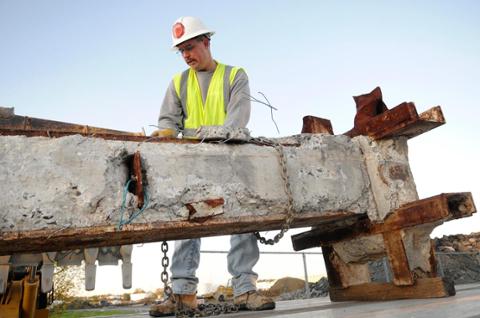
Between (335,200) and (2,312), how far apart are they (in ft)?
14.6

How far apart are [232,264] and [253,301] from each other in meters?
0.39

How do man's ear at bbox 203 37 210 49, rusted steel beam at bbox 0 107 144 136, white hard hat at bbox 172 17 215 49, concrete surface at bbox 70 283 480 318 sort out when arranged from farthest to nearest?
1. man's ear at bbox 203 37 210 49
2. white hard hat at bbox 172 17 215 49
3. rusted steel beam at bbox 0 107 144 136
4. concrete surface at bbox 70 283 480 318

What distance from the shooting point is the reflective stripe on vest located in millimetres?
3469

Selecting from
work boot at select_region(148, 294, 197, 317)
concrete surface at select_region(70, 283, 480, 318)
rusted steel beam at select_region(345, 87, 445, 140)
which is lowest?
concrete surface at select_region(70, 283, 480, 318)

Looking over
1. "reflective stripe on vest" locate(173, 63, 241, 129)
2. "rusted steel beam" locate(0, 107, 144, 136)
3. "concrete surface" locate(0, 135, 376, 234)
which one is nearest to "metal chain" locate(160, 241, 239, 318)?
"concrete surface" locate(0, 135, 376, 234)

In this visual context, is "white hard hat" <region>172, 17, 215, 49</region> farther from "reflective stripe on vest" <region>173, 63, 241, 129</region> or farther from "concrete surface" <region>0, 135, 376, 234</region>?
"concrete surface" <region>0, 135, 376, 234</region>

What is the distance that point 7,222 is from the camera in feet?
6.46

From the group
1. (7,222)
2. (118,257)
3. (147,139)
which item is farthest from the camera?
(118,257)

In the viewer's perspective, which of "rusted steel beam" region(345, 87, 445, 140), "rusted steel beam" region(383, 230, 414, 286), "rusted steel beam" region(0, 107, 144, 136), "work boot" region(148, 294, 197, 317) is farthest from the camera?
"work boot" region(148, 294, 197, 317)

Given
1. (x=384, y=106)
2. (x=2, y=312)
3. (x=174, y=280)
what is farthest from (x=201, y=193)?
(x=2, y=312)

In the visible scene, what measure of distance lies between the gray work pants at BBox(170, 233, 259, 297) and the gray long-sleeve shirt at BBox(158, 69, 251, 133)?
3.39 feet

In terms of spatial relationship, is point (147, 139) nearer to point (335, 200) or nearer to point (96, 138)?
point (96, 138)

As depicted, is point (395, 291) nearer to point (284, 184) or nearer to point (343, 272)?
point (343, 272)

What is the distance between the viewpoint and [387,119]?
3.15 m
